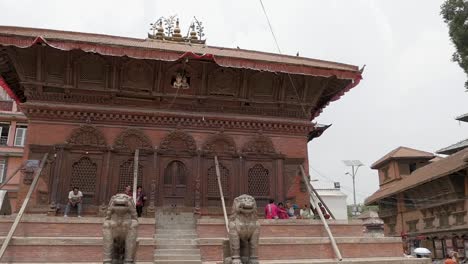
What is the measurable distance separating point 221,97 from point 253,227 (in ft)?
22.2

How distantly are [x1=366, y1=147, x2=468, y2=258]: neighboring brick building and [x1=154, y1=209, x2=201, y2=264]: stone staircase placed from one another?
1299cm

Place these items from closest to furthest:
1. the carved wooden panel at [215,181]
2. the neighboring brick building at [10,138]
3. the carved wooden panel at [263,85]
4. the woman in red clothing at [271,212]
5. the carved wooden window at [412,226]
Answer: the woman in red clothing at [271,212], the carved wooden panel at [215,181], the carved wooden panel at [263,85], the carved wooden window at [412,226], the neighboring brick building at [10,138]

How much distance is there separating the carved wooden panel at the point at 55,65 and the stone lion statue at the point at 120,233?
7.00 m

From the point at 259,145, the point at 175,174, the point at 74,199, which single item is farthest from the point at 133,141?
the point at 259,145

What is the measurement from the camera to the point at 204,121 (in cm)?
1358

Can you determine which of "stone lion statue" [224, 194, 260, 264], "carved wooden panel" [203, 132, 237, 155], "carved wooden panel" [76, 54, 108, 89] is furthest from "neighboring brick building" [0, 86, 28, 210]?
"stone lion statue" [224, 194, 260, 264]

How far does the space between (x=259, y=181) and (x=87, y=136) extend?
5604 millimetres

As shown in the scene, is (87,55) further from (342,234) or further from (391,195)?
(391,195)

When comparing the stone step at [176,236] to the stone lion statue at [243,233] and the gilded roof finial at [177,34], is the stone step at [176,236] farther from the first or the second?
the gilded roof finial at [177,34]

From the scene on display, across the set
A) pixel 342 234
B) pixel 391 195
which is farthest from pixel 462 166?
pixel 342 234

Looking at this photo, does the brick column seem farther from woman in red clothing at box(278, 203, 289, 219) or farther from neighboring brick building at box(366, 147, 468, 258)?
neighboring brick building at box(366, 147, 468, 258)

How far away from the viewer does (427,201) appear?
76.3ft

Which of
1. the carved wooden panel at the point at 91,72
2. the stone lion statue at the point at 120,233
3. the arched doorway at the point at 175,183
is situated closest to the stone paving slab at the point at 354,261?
the stone lion statue at the point at 120,233

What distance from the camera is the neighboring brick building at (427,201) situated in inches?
778
